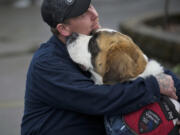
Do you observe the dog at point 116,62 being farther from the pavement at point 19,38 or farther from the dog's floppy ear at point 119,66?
the pavement at point 19,38

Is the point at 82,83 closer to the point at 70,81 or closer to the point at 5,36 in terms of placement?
the point at 70,81

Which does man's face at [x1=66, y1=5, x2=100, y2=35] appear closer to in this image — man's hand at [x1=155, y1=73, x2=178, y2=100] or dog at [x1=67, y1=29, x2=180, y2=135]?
dog at [x1=67, y1=29, x2=180, y2=135]

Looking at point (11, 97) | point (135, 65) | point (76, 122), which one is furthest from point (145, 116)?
point (11, 97)

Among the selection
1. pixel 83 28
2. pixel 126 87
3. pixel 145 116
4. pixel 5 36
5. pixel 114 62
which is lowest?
pixel 5 36

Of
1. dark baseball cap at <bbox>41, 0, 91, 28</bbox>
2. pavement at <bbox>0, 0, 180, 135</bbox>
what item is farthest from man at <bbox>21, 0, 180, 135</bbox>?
pavement at <bbox>0, 0, 180, 135</bbox>

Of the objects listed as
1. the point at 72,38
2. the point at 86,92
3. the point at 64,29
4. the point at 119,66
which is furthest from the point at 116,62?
the point at 64,29

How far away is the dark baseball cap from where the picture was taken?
8.27 feet

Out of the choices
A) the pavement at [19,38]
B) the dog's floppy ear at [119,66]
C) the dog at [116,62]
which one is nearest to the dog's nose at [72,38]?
the dog at [116,62]

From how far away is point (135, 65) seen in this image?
245 cm

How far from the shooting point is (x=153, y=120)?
2.36m

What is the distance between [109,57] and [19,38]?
9.08m

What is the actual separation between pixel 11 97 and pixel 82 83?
179 inches

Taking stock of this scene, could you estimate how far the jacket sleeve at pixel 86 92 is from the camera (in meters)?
2.35

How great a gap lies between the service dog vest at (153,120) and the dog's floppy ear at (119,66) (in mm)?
246
